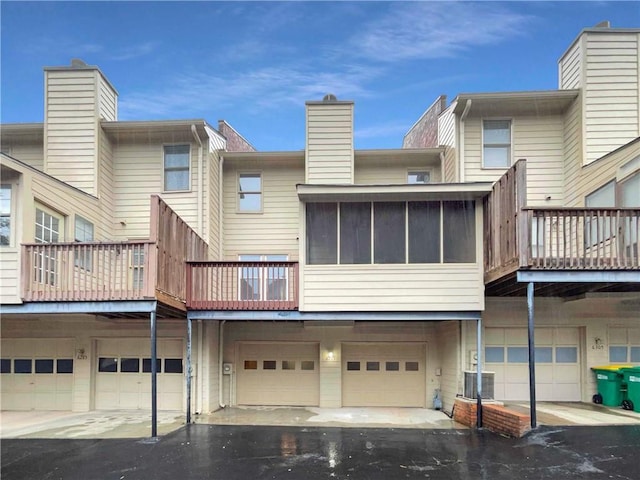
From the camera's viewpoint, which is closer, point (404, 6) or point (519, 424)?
point (519, 424)

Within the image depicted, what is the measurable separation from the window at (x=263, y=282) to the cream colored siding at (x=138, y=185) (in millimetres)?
2955

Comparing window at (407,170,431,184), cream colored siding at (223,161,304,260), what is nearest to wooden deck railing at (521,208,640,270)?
window at (407,170,431,184)

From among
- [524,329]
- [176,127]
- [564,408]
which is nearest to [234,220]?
[176,127]

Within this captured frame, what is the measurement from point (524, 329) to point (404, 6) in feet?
30.5

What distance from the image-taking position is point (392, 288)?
9898 millimetres

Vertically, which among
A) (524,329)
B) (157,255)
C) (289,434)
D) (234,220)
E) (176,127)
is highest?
(176,127)

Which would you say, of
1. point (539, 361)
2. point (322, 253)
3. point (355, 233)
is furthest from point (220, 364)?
point (539, 361)

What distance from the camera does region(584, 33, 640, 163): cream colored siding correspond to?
10.8 metres

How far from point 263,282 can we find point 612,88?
940cm

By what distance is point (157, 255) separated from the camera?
8312 millimetres

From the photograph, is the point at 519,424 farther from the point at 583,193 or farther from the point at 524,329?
the point at 583,193

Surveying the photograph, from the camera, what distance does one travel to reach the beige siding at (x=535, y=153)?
37.0ft

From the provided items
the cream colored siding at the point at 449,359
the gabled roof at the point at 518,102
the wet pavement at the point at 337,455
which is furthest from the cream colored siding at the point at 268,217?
the wet pavement at the point at 337,455

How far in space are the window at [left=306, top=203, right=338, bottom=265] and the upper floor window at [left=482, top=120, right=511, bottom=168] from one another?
421 centimetres
